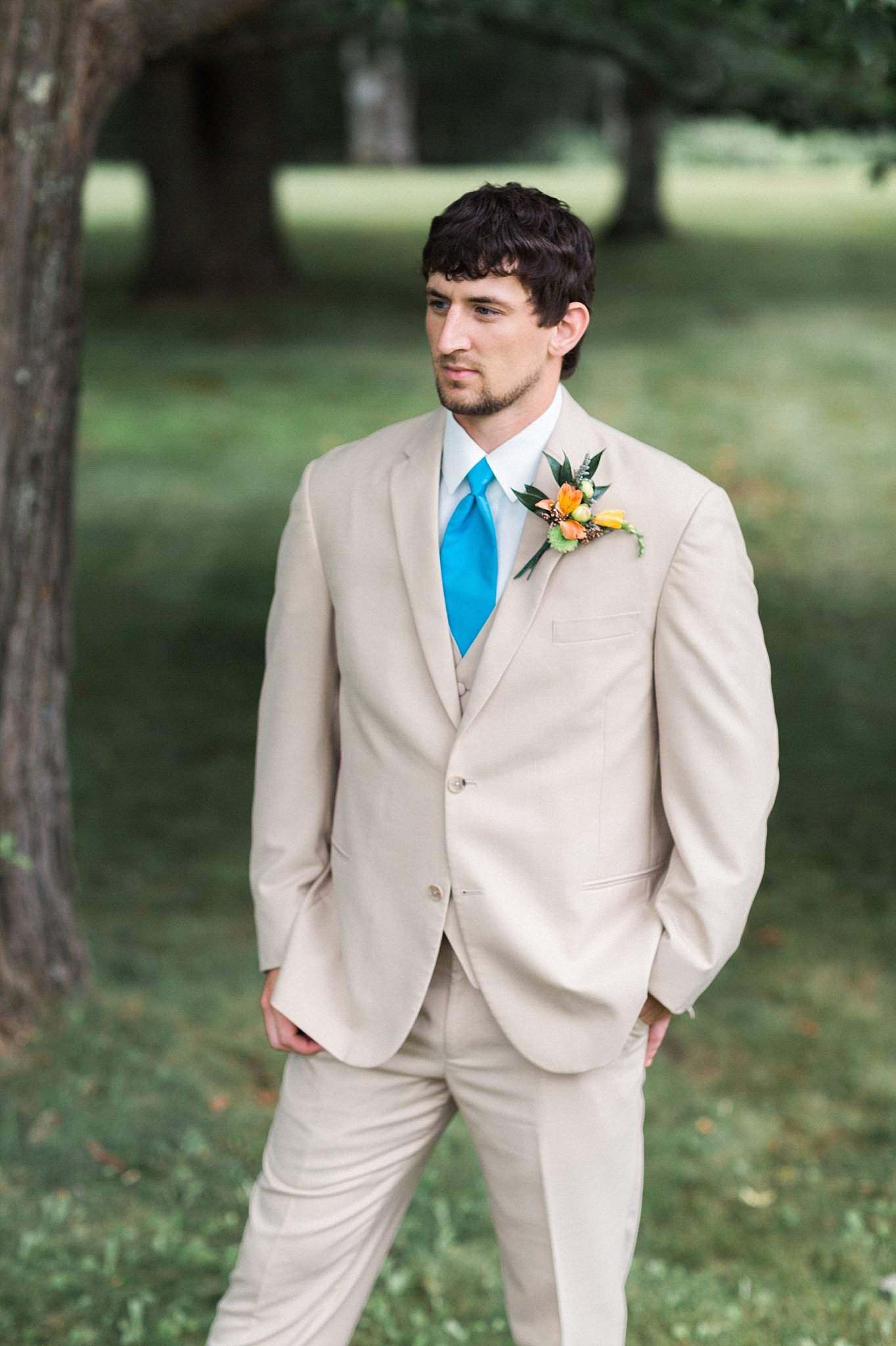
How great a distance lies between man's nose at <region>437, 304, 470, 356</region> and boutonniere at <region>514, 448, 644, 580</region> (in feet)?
0.82

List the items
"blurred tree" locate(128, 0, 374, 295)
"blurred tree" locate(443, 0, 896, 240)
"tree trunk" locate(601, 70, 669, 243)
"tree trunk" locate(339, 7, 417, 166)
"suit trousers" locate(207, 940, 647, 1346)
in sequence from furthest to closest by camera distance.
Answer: "tree trunk" locate(339, 7, 417, 166) → "tree trunk" locate(601, 70, 669, 243) → "blurred tree" locate(128, 0, 374, 295) → "blurred tree" locate(443, 0, 896, 240) → "suit trousers" locate(207, 940, 647, 1346)

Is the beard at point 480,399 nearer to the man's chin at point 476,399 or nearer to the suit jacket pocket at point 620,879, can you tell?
the man's chin at point 476,399

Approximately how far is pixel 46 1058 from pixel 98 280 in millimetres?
15067

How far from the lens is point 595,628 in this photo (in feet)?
8.44

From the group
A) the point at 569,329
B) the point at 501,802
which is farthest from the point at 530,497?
the point at 501,802

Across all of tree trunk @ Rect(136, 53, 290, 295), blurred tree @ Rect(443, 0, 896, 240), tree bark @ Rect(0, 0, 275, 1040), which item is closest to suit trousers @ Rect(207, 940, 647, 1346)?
tree bark @ Rect(0, 0, 275, 1040)

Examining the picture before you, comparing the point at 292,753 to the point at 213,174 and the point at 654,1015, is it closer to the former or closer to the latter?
the point at 654,1015

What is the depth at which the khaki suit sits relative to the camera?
257cm

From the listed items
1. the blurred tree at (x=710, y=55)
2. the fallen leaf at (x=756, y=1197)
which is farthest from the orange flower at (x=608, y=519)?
the fallen leaf at (x=756, y=1197)

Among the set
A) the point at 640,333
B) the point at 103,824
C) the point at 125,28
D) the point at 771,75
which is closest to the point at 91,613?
the point at 103,824

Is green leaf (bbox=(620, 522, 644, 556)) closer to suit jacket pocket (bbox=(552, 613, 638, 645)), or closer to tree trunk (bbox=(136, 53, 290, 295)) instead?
suit jacket pocket (bbox=(552, 613, 638, 645))

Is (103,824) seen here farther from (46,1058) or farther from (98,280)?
(98,280)

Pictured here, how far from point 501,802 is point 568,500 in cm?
51

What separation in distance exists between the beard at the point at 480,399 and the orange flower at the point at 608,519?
9.2 inches
